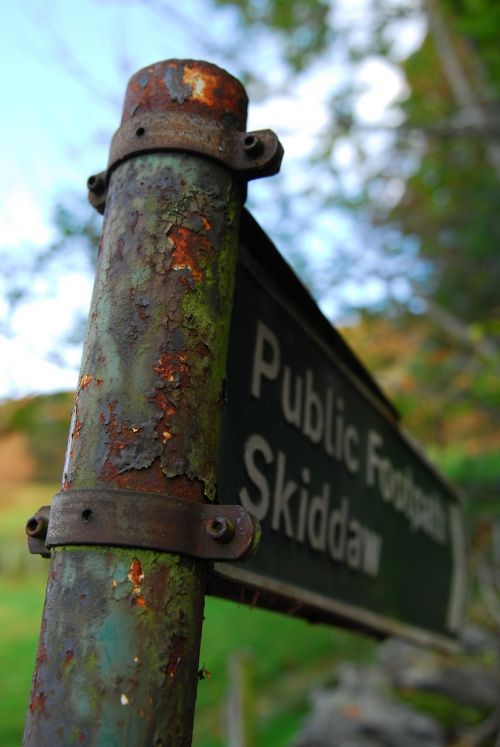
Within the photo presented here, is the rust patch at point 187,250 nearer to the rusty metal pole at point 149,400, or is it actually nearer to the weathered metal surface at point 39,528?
the rusty metal pole at point 149,400

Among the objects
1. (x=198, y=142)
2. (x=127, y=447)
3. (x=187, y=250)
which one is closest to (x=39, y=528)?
(x=127, y=447)

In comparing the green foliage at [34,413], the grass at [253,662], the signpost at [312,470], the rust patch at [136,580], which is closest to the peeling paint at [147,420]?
the rust patch at [136,580]

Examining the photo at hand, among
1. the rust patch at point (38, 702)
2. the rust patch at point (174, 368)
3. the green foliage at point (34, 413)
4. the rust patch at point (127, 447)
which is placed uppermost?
the green foliage at point (34, 413)

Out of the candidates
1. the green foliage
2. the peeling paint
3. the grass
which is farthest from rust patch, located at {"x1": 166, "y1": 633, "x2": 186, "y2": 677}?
the grass

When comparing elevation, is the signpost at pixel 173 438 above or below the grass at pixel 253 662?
above

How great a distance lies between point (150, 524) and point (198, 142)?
21.0 inches

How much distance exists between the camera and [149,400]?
86cm

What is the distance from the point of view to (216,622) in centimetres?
1169

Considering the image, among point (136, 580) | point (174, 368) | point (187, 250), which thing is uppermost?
point (187, 250)

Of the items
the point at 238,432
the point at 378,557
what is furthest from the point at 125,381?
the point at 378,557

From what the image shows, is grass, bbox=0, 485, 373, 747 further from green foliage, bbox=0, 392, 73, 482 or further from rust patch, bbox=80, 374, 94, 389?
rust patch, bbox=80, 374, 94, 389

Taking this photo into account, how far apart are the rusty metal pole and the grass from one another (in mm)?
6503

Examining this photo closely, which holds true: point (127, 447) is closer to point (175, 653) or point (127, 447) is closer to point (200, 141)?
point (175, 653)

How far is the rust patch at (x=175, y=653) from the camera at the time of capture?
2.57ft
